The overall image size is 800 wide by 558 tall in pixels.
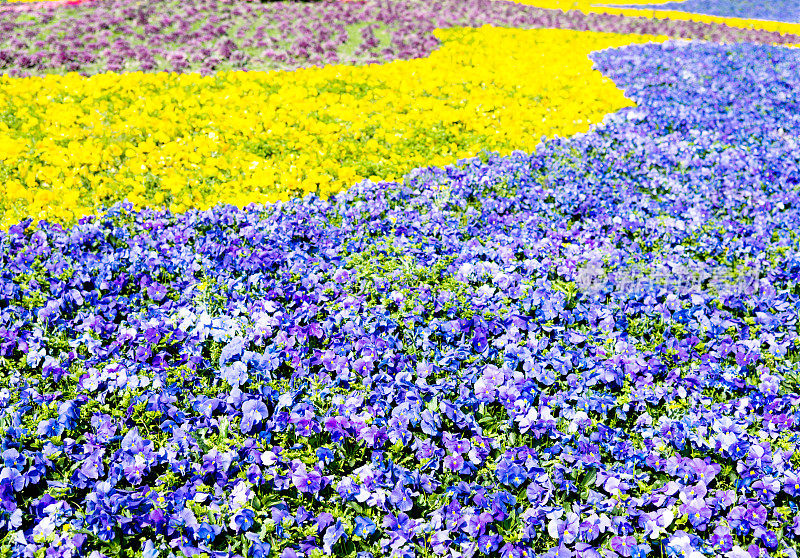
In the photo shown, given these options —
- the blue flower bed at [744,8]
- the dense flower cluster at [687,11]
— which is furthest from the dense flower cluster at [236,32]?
the blue flower bed at [744,8]

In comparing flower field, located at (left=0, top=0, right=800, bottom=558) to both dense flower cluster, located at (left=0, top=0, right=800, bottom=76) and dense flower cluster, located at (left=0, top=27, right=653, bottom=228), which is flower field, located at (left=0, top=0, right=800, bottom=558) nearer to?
dense flower cluster, located at (left=0, top=27, right=653, bottom=228)

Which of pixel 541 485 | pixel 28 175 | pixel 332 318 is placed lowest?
pixel 541 485

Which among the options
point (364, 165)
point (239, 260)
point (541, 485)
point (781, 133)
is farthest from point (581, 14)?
point (541, 485)

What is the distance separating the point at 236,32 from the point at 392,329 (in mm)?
14112

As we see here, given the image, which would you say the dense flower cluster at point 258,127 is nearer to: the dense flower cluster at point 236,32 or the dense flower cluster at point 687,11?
the dense flower cluster at point 236,32

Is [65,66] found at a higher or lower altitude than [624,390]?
higher

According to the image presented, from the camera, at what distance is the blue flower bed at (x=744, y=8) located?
26677 millimetres

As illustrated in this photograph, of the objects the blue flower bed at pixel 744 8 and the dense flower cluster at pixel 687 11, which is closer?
the dense flower cluster at pixel 687 11

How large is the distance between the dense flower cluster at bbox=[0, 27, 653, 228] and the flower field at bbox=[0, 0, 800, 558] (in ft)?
0.23

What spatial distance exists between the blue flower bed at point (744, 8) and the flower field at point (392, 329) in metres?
20.3

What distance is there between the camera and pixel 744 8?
2792 cm

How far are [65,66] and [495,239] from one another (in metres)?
11.3

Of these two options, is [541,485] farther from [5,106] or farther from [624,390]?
→ [5,106]

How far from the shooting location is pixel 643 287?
5734mm
